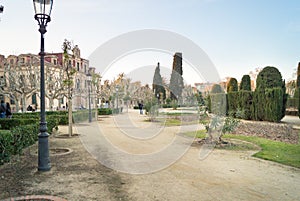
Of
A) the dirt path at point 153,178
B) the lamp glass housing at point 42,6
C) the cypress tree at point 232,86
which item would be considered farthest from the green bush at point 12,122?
the cypress tree at point 232,86

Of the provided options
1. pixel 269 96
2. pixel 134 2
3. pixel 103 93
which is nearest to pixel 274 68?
pixel 269 96

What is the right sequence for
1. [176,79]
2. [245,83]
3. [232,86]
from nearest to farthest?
[245,83] < [232,86] < [176,79]

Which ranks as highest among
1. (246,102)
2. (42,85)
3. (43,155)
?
(42,85)

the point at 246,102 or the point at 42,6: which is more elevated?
the point at 42,6

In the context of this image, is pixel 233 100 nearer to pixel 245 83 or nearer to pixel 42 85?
pixel 245 83

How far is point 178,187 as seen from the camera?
16.1 feet

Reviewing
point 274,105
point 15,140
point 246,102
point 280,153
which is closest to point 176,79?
point 246,102

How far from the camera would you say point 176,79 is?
1921 inches

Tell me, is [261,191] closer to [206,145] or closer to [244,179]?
[244,179]

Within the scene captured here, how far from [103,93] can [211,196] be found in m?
35.7

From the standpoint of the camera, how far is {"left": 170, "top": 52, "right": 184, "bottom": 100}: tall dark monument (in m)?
47.8

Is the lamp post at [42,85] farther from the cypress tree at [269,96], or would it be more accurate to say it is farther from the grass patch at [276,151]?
the cypress tree at [269,96]

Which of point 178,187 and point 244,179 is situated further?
point 244,179

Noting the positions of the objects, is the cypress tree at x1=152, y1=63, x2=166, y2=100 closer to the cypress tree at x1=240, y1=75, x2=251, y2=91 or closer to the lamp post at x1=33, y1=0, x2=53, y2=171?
the cypress tree at x1=240, y1=75, x2=251, y2=91
